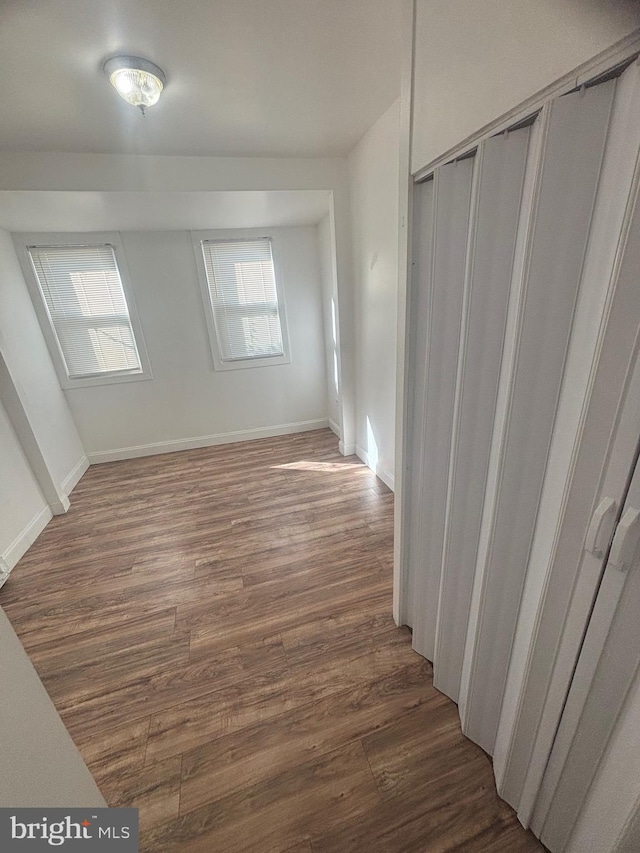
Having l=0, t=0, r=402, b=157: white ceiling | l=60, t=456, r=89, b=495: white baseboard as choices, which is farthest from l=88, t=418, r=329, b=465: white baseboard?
l=0, t=0, r=402, b=157: white ceiling

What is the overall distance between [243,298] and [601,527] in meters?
3.56

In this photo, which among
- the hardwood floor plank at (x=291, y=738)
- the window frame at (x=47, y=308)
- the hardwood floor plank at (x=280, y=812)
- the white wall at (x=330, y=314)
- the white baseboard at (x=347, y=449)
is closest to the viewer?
the hardwood floor plank at (x=280, y=812)

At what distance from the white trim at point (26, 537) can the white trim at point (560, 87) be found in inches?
125

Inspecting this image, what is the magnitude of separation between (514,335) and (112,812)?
1719 millimetres

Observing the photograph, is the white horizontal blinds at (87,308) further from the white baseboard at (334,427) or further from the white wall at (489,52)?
the white wall at (489,52)

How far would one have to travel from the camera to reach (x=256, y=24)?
49.7 inches

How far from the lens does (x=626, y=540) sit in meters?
0.60

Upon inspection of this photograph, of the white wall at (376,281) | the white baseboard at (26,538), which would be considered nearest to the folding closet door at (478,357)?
the white wall at (376,281)

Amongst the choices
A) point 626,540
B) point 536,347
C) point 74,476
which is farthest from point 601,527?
point 74,476

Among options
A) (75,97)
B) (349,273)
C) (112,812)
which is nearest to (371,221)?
(349,273)

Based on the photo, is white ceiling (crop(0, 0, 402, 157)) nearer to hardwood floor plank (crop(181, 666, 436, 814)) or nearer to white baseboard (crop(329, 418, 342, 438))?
white baseboard (crop(329, 418, 342, 438))

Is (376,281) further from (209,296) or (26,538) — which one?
(26,538)

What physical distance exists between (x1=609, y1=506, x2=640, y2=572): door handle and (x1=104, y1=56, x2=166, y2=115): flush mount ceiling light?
236cm

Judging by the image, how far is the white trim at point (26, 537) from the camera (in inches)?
85.9
